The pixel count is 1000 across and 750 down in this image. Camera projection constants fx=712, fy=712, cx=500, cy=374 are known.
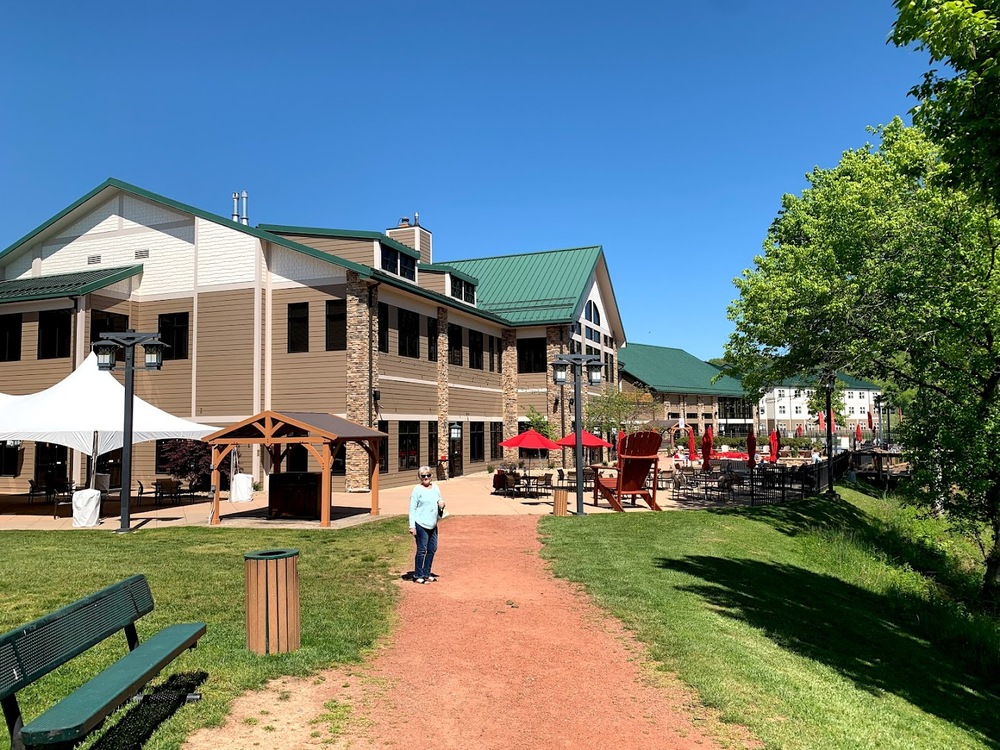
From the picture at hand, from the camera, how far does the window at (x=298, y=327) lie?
82.8 ft

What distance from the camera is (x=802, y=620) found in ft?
32.5

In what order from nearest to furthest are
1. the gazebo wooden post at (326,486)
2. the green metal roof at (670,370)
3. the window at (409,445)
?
1. the gazebo wooden post at (326,486)
2. the window at (409,445)
3. the green metal roof at (670,370)

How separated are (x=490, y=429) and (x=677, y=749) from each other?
96.4 ft

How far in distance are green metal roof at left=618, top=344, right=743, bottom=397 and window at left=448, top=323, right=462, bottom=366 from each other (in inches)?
919

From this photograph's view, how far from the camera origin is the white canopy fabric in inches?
722

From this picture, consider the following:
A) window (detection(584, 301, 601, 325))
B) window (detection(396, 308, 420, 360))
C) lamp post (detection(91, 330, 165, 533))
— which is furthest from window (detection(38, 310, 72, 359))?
window (detection(584, 301, 601, 325))

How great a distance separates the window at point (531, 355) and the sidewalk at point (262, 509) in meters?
12.2

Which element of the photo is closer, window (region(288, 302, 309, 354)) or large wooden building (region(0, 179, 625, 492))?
large wooden building (region(0, 179, 625, 492))

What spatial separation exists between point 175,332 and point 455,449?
1205cm

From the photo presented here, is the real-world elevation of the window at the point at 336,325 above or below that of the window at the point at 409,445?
above

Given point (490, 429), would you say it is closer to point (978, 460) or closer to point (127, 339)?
point (127, 339)

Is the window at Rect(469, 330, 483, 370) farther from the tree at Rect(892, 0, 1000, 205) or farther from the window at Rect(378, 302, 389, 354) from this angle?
the tree at Rect(892, 0, 1000, 205)

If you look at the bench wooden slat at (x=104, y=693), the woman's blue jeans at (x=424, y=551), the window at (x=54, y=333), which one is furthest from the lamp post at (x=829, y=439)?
the window at (x=54, y=333)

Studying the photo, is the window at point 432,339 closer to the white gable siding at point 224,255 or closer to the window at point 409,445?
the window at point 409,445
